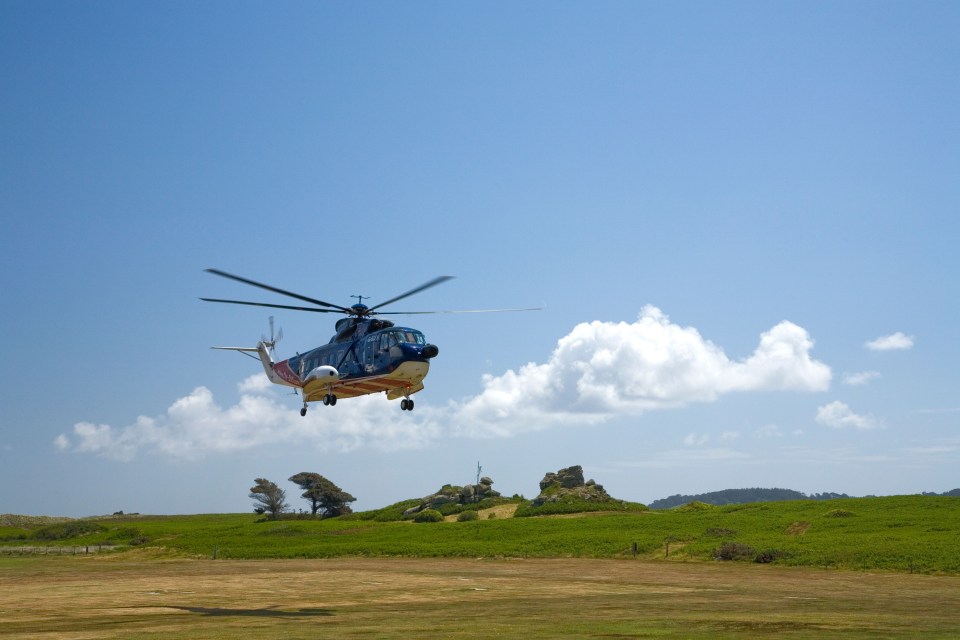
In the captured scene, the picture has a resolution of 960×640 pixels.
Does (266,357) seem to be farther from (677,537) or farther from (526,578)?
Result: (677,537)

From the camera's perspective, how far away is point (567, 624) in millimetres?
30812

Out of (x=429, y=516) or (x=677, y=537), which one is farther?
(x=429, y=516)

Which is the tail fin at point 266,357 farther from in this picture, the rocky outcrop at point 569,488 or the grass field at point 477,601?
the rocky outcrop at point 569,488

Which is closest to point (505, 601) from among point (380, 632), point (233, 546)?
point (380, 632)

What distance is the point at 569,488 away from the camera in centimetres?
9912

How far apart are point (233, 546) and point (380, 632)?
5714 centimetres

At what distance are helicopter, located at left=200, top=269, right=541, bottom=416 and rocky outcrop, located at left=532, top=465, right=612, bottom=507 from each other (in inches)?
1984

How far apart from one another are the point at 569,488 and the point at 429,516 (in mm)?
15957

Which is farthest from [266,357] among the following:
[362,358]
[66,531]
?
[66,531]

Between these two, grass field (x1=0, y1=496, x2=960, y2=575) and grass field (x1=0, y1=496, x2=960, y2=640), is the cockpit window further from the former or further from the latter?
grass field (x1=0, y1=496, x2=960, y2=575)

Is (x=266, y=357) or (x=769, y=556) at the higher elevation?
(x=266, y=357)

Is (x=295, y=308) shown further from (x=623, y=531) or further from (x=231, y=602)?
(x=623, y=531)

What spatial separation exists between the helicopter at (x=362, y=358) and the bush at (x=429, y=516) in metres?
47.6

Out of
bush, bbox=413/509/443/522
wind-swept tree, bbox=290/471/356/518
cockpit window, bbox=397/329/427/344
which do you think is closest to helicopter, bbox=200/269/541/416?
cockpit window, bbox=397/329/427/344
